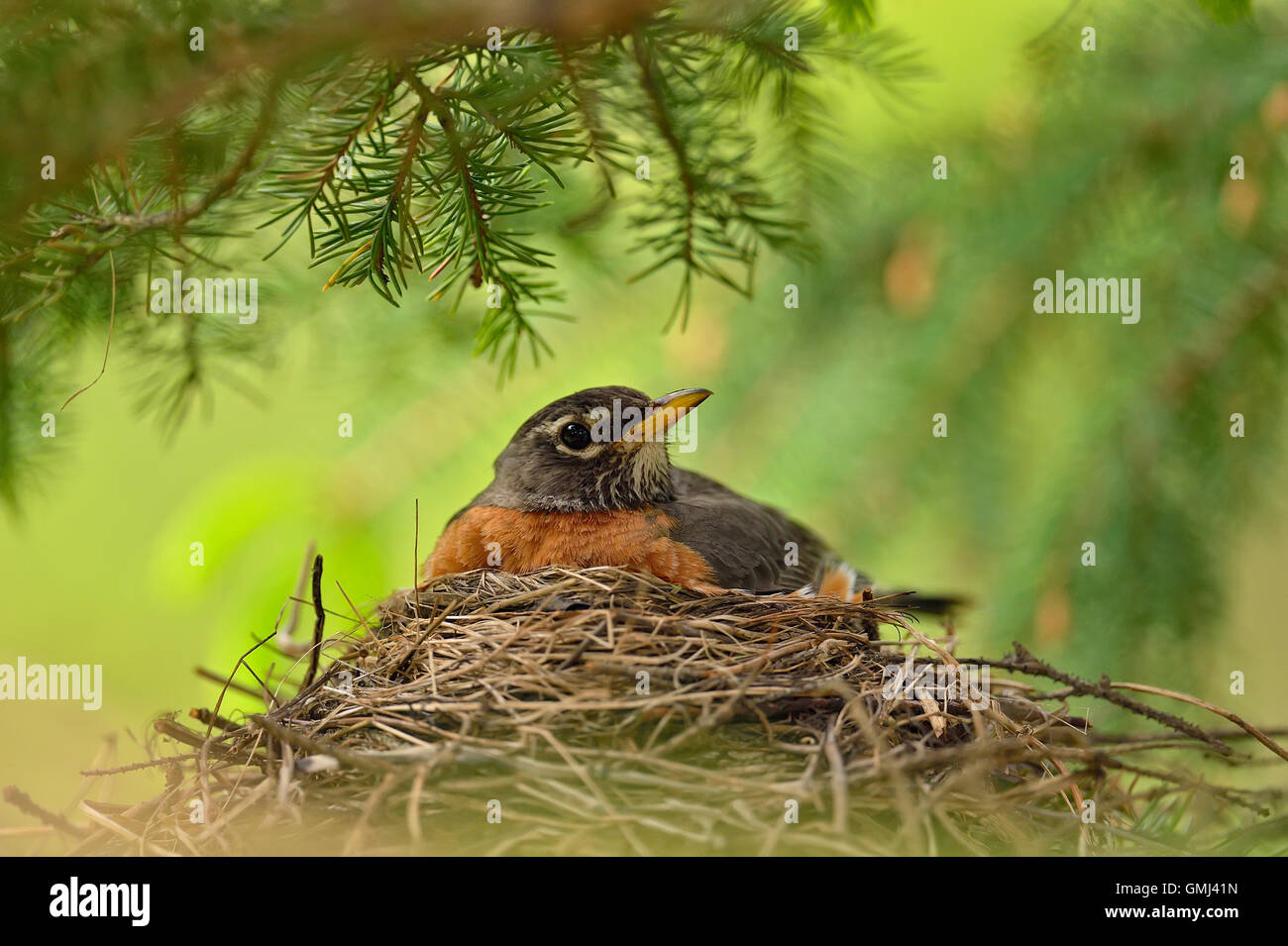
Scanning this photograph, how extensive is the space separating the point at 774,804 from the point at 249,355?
2.08 metres

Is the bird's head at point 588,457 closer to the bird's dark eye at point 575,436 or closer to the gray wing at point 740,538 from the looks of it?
the bird's dark eye at point 575,436

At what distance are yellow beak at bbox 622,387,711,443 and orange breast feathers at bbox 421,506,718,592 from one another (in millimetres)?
296

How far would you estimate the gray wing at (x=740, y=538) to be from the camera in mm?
3793

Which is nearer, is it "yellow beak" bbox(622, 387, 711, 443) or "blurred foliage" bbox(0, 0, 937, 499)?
"blurred foliage" bbox(0, 0, 937, 499)

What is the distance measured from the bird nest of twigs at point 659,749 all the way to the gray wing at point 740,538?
452 millimetres

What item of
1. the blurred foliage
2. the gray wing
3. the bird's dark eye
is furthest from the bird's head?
the blurred foliage

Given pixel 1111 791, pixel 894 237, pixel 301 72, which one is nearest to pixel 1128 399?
pixel 894 237

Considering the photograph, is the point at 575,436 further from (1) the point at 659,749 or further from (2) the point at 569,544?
(1) the point at 659,749

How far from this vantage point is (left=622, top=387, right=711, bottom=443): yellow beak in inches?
141

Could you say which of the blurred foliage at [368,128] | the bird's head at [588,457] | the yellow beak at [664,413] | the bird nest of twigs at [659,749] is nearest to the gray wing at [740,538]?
the bird's head at [588,457]

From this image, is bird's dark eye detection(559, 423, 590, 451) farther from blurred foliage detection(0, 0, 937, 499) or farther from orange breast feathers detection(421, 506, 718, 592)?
blurred foliage detection(0, 0, 937, 499)

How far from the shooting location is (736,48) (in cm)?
245

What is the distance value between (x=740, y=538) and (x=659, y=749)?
165cm

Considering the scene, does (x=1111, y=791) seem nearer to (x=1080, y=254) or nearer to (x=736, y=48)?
(x=1080, y=254)
